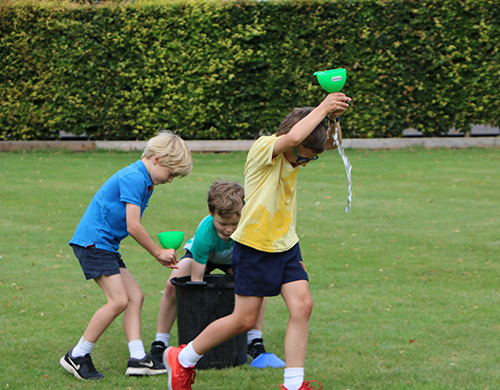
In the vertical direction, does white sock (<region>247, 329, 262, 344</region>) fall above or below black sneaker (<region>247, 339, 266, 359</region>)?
above

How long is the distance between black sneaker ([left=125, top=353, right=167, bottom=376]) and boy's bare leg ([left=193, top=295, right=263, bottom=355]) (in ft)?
1.68

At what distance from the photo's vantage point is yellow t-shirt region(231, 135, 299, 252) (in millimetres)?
3330

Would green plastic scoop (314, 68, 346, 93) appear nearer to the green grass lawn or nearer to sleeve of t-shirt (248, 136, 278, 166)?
sleeve of t-shirt (248, 136, 278, 166)

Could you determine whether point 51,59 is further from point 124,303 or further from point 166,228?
point 124,303

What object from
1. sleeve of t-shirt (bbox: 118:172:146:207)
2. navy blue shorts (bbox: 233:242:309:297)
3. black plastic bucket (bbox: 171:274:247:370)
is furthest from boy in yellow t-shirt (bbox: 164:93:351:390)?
sleeve of t-shirt (bbox: 118:172:146:207)

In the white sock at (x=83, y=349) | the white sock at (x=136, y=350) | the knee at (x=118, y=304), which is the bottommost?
the white sock at (x=136, y=350)

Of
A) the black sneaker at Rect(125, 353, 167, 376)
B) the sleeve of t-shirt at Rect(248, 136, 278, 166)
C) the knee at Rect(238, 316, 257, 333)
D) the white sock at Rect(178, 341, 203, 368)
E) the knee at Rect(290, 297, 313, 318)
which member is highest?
the sleeve of t-shirt at Rect(248, 136, 278, 166)

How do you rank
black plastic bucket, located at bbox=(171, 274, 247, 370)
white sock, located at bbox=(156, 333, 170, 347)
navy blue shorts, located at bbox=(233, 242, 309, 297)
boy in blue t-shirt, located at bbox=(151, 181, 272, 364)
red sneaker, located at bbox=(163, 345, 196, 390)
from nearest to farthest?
navy blue shorts, located at bbox=(233, 242, 309, 297) → red sneaker, located at bbox=(163, 345, 196, 390) → black plastic bucket, located at bbox=(171, 274, 247, 370) → boy in blue t-shirt, located at bbox=(151, 181, 272, 364) → white sock, located at bbox=(156, 333, 170, 347)

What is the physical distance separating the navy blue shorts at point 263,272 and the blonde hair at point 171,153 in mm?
726

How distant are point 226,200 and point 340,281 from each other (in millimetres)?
2456

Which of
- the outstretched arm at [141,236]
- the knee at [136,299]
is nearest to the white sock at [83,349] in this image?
the knee at [136,299]

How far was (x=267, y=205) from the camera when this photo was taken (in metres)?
3.35

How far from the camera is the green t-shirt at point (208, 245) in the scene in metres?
3.98

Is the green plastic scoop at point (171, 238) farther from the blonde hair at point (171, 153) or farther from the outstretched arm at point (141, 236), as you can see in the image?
the blonde hair at point (171, 153)
